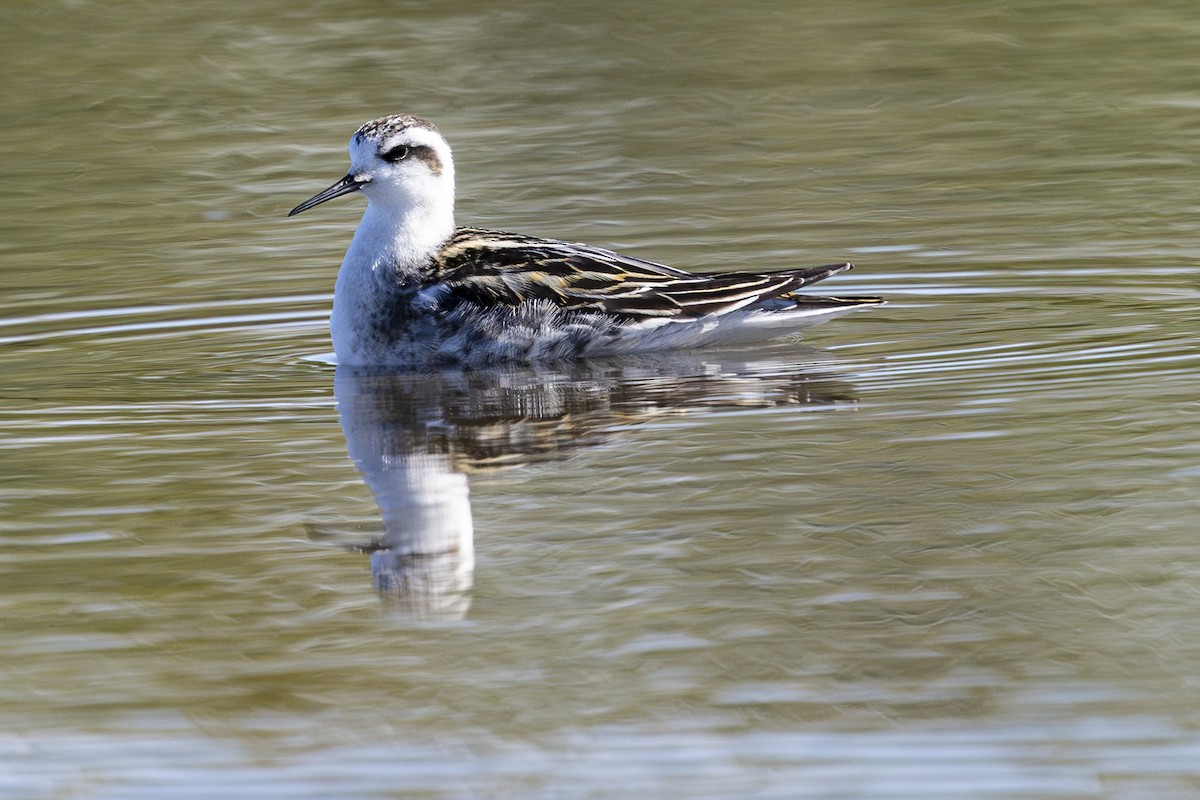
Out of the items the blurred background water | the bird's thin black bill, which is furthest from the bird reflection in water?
the bird's thin black bill

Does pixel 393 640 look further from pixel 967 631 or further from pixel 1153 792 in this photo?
pixel 1153 792

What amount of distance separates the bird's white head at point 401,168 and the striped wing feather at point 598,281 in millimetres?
318

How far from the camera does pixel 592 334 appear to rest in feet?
32.1

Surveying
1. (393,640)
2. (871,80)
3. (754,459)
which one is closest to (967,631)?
(393,640)

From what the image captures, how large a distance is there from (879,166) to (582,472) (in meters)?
7.54

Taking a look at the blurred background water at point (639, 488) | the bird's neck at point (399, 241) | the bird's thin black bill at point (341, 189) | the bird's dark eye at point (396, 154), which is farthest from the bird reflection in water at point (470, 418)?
the bird's dark eye at point (396, 154)

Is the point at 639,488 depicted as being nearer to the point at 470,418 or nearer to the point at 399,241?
the point at 470,418

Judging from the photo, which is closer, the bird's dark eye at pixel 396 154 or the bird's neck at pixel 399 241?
the bird's neck at pixel 399 241

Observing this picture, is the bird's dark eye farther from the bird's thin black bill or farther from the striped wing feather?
the striped wing feather

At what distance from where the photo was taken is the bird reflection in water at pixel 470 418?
642 centimetres

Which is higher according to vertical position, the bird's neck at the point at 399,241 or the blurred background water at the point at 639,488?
the bird's neck at the point at 399,241

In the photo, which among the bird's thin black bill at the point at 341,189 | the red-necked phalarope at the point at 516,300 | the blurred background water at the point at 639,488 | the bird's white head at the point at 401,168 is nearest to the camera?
the blurred background water at the point at 639,488

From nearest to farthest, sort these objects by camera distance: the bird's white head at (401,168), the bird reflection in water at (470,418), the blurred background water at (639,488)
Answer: the blurred background water at (639,488)
the bird reflection in water at (470,418)
the bird's white head at (401,168)

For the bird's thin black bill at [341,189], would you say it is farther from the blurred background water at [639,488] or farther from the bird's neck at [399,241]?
the blurred background water at [639,488]
